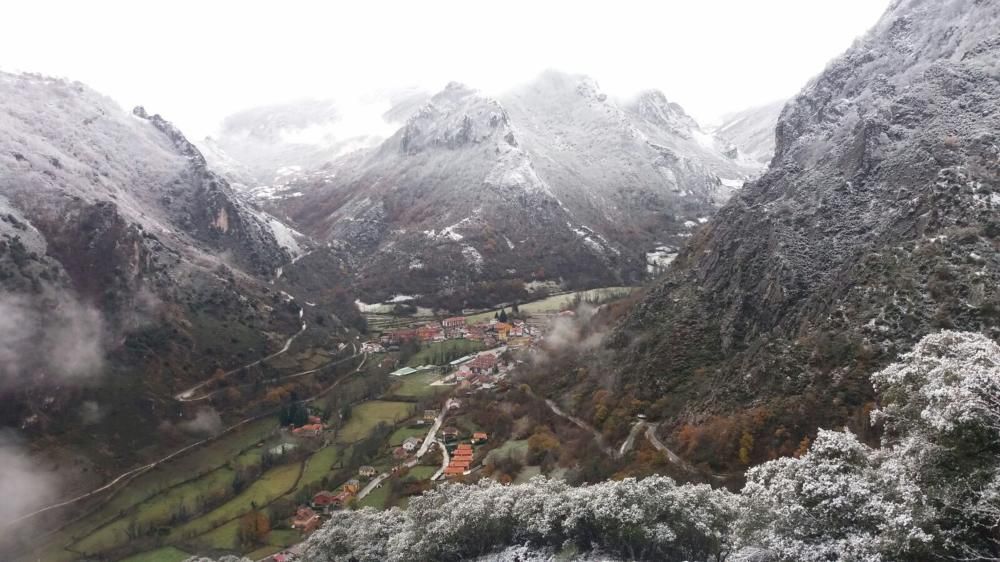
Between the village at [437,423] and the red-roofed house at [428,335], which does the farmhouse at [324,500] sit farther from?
the red-roofed house at [428,335]

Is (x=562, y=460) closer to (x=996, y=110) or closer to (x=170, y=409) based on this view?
(x=996, y=110)

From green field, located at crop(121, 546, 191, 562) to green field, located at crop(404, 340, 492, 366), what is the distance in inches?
3323

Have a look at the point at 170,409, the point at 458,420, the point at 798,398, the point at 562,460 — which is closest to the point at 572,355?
the point at 458,420

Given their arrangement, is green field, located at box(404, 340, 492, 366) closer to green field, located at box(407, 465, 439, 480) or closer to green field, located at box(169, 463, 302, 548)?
green field, located at box(169, 463, 302, 548)

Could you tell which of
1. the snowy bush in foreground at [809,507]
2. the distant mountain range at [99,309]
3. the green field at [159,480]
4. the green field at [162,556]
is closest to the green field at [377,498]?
the green field at [162,556]

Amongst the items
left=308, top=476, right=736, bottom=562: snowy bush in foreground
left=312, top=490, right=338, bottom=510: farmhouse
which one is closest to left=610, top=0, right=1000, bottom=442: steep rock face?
left=308, top=476, right=736, bottom=562: snowy bush in foreground

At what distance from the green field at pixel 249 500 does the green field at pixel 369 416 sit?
45.8ft

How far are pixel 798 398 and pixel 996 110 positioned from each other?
40.9 meters

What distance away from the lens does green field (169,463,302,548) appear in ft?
291

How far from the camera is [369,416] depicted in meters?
129

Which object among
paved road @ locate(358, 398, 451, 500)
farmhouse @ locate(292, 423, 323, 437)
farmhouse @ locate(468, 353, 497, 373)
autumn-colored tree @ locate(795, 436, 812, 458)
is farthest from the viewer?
farmhouse @ locate(468, 353, 497, 373)

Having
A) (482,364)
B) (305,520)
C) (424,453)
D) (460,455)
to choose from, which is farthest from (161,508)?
(482,364)

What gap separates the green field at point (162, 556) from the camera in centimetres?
8204

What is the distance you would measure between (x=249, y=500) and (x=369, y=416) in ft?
117
